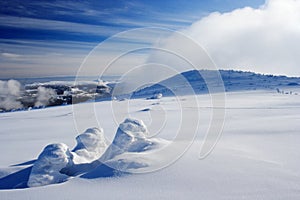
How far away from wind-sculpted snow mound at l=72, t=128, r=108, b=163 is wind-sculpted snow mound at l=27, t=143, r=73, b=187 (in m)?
Result: 1.42

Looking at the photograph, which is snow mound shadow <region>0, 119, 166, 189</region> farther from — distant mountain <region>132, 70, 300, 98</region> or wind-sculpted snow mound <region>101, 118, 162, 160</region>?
distant mountain <region>132, 70, 300, 98</region>

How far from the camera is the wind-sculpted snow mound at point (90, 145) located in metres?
8.64

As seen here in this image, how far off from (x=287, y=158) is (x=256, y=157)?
84 centimetres

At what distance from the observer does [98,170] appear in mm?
6910

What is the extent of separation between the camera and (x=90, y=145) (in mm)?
8852

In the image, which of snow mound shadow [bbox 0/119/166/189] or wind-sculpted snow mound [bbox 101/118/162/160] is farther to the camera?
wind-sculpted snow mound [bbox 101/118/162/160]

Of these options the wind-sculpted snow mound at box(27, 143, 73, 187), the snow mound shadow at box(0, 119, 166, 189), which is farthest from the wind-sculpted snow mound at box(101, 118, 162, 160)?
the wind-sculpted snow mound at box(27, 143, 73, 187)

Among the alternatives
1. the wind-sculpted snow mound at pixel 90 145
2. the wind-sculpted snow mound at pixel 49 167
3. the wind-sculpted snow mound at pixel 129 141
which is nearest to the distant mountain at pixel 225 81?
the wind-sculpted snow mound at pixel 90 145

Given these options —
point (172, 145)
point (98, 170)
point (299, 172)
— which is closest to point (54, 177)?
point (98, 170)

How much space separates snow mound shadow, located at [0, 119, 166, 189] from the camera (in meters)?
6.75

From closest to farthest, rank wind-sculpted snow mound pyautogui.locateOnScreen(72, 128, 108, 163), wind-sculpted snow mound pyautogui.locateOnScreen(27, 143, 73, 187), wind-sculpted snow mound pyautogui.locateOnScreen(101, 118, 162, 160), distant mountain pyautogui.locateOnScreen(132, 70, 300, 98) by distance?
1. wind-sculpted snow mound pyautogui.locateOnScreen(27, 143, 73, 187)
2. wind-sculpted snow mound pyautogui.locateOnScreen(101, 118, 162, 160)
3. wind-sculpted snow mound pyautogui.locateOnScreen(72, 128, 108, 163)
4. distant mountain pyautogui.locateOnScreen(132, 70, 300, 98)

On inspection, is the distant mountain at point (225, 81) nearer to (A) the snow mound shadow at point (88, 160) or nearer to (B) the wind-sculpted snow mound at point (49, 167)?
(A) the snow mound shadow at point (88, 160)

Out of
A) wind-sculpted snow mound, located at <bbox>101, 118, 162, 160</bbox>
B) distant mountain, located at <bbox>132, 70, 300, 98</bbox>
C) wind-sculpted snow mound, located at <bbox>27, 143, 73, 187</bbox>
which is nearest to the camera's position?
wind-sculpted snow mound, located at <bbox>27, 143, 73, 187</bbox>

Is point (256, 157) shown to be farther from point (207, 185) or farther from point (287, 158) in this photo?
point (207, 185)
